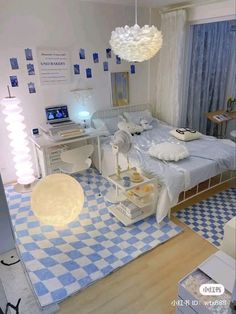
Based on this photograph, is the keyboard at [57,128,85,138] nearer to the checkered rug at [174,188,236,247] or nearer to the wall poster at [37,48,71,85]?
the wall poster at [37,48,71,85]

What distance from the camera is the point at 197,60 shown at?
4.13 metres

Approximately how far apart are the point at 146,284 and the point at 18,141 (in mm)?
2181

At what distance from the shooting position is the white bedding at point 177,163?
2547 millimetres

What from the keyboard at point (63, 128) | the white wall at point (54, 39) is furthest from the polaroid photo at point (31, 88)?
the keyboard at point (63, 128)

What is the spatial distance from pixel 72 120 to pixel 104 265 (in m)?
2.23

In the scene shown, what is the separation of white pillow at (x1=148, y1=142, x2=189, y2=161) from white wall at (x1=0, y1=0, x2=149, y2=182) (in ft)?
4.68

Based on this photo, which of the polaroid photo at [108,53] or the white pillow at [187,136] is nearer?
the white pillow at [187,136]

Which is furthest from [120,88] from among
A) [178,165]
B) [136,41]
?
[178,165]

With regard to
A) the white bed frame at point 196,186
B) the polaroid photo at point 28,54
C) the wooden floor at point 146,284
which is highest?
the polaroid photo at point 28,54

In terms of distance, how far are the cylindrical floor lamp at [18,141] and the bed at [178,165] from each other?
1026mm

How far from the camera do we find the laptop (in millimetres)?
3457

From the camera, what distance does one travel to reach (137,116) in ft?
13.3

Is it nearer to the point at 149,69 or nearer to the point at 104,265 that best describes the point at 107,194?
the point at 104,265

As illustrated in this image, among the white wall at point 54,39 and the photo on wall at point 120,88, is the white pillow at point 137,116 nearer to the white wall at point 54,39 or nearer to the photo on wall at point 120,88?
the photo on wall at point 120,88
